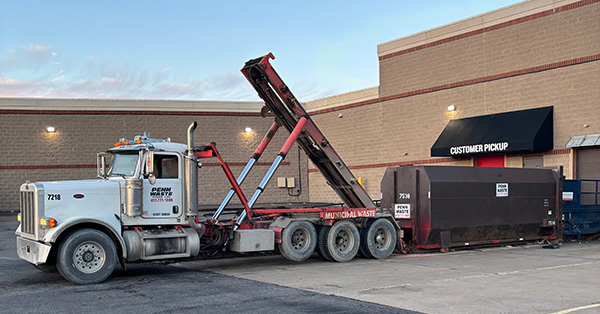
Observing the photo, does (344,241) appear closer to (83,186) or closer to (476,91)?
(83,186)

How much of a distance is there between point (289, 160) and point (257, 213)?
25.6m

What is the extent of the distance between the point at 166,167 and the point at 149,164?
54cm

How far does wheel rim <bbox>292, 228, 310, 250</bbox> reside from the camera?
49.8ft

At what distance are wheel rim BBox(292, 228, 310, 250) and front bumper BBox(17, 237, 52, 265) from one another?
18.5 feet

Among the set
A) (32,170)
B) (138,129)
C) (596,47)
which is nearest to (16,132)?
(32,170)

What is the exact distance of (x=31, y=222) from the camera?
40.4 ft

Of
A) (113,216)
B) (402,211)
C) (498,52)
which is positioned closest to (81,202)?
(113,216)

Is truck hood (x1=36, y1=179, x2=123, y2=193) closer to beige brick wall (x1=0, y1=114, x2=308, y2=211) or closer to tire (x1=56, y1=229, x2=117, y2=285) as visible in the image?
tire (x1=56, y1=229, x2=117, y2=285)

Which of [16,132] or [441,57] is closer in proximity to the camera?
[441,57]

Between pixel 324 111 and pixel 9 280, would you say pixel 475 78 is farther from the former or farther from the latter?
pixel 9 280

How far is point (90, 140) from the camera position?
119ft

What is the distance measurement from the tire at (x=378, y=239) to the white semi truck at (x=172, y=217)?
3 cm

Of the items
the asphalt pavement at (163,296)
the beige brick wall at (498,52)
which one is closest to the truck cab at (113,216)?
the asphalt pavement at (163,296)

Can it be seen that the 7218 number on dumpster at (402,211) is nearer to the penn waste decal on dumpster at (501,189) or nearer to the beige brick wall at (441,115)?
the penn waste decal on dumpster at (501,189)
